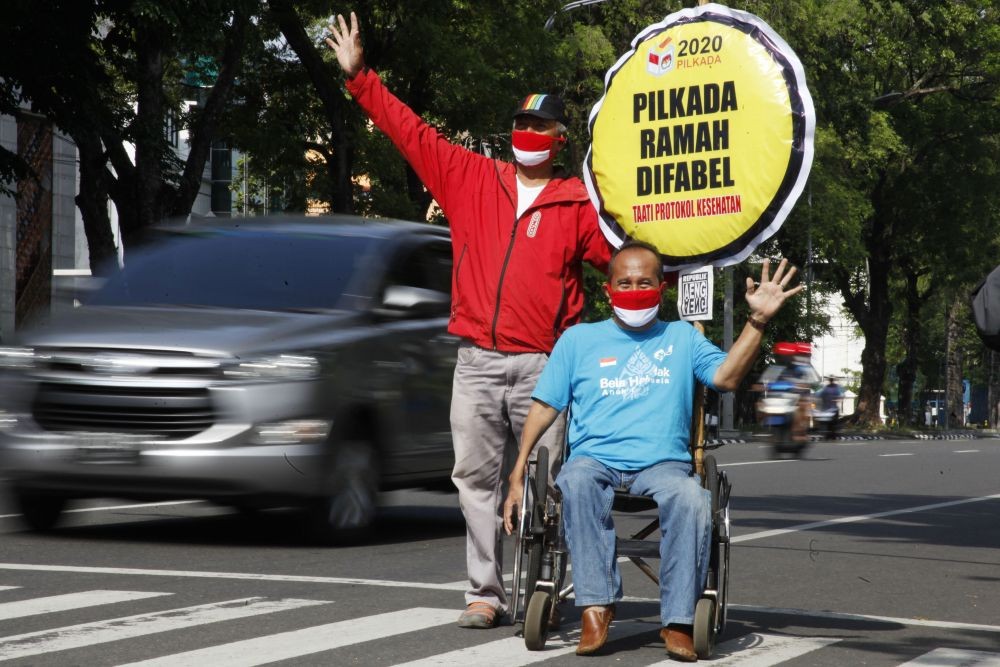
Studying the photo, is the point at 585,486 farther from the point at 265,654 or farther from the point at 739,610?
the point at 739,610

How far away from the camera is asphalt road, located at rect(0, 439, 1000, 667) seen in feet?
20.2

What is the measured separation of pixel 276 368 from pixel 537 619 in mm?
3678

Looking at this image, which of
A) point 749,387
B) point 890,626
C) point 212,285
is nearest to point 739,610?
point 890,626

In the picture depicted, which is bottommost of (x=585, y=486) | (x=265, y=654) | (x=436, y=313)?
(x=265, y=654)

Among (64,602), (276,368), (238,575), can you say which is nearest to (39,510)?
(276,368)

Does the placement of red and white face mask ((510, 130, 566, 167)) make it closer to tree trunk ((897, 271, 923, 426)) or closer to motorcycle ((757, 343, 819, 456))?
motorcycle ((757, 343, 819, 456))

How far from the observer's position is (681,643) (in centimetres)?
594

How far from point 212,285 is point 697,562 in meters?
5.07

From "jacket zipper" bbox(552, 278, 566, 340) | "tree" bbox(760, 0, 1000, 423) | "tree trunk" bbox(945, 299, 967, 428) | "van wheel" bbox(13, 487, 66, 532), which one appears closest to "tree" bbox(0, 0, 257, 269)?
"van wheel" bbox(13, 487, 66, 532)

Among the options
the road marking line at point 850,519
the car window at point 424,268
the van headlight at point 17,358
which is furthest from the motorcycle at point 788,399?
the van headlight at point 17,358

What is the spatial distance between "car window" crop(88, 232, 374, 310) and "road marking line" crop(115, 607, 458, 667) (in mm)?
3353

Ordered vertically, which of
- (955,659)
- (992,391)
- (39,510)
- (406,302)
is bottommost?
(955,659)

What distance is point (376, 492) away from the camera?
10.1m

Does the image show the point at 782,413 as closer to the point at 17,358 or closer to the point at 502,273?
the point at 17,358
